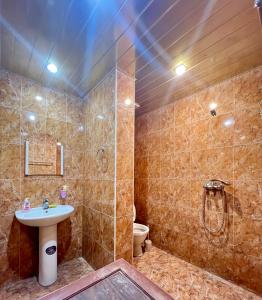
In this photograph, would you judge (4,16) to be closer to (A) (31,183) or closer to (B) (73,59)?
(B) (73,59)

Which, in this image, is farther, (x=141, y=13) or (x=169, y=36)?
(x=169, y=36)

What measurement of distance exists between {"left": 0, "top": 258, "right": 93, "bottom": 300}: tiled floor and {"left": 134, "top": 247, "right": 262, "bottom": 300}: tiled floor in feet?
2.53

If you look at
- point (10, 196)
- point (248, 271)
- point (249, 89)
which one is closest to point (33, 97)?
point (10, 196)

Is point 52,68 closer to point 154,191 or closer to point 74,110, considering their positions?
point 74,110

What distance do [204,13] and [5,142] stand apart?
224cm

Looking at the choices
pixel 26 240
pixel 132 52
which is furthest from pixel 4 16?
pixel 26 240

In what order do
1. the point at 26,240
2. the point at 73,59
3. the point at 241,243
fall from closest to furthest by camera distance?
the point at 73,59 < the point at 241,243 < the point at 26,240

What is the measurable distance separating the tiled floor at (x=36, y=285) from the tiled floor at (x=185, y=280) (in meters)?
0.77

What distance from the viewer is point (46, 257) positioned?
1.83 metres

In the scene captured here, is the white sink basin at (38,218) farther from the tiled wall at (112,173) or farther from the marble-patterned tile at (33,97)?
the marble-patterned tile at (33,97)

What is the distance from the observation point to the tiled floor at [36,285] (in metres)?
1.66

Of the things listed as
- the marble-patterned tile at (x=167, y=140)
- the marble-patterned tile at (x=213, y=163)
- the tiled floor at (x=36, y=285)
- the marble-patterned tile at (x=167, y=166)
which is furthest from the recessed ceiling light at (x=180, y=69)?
the tiled floor at (x=36, y=285)

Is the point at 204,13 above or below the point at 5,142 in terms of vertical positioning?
above

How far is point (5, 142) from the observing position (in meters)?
1.84
